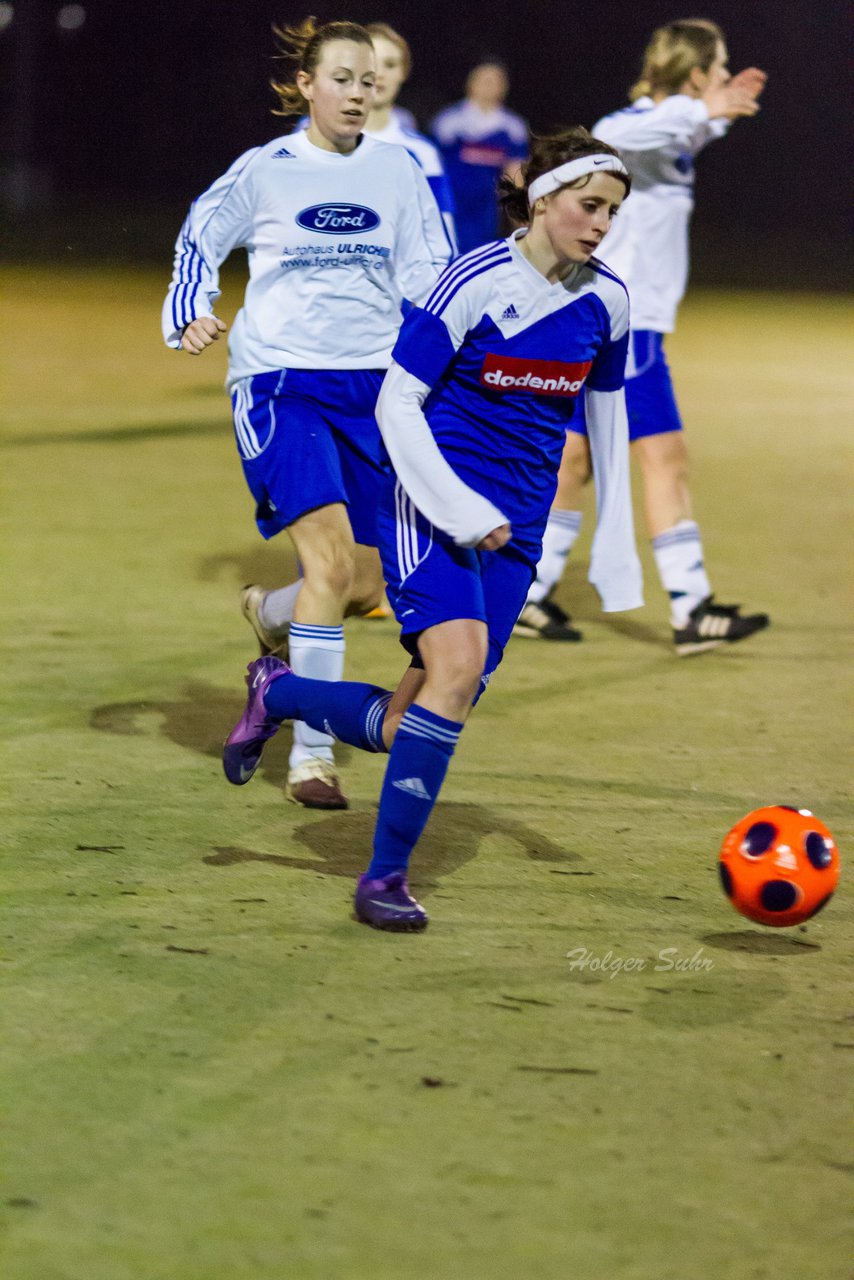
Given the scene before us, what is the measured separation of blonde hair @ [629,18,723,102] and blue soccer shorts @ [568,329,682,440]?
1009mm

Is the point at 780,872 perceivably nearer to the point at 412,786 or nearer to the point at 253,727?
the point at 412,786

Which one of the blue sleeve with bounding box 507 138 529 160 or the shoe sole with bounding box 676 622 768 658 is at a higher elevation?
the blue sleeve with bounding box 507 138 529 160

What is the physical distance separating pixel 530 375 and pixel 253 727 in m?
1.35

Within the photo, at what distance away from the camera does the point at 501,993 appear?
401 cm

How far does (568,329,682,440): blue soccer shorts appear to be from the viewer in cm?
746

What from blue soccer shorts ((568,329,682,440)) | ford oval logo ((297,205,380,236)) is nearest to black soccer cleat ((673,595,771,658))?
blue soccer shorts ((568,329,682,440))

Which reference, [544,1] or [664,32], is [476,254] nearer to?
[664,32]

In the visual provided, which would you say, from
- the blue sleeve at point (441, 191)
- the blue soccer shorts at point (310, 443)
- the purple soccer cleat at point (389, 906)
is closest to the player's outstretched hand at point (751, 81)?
the blue sleeve at point (441, 191)

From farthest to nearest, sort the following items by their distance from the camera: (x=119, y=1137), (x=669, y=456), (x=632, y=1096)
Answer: (x=669, y=456), (x=632, y=1096), (x=119, y=1137)

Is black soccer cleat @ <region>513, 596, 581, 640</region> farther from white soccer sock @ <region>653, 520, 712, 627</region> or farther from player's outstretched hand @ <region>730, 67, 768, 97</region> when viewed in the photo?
player's outstretched hand @ <region>730, 67, 768, 97</region>

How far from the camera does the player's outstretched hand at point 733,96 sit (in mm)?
7191

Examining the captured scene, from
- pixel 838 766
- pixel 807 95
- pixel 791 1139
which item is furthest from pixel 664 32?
pixel 807 95

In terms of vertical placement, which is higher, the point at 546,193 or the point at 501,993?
the point at 546,193

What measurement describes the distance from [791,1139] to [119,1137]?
123cm
